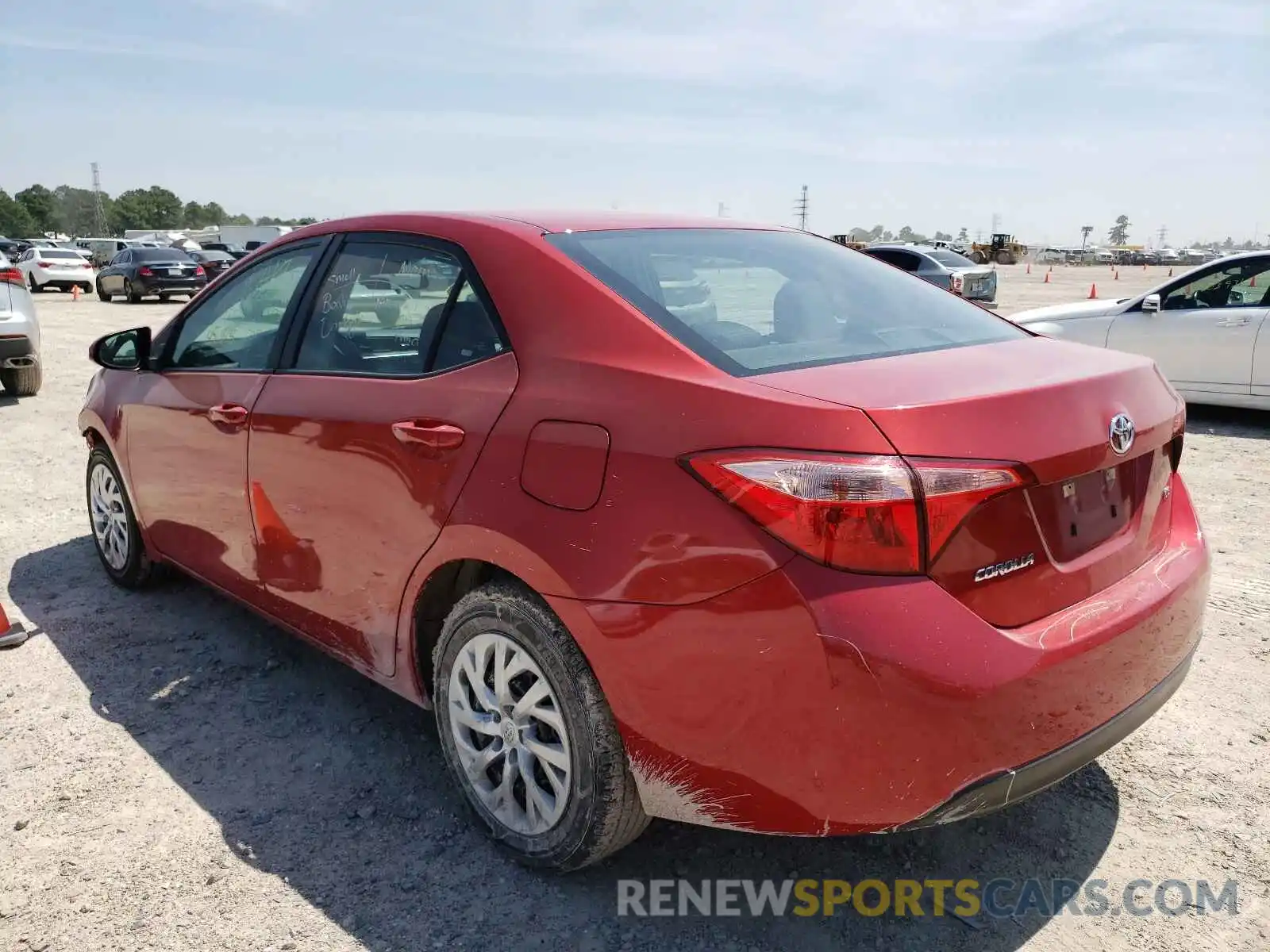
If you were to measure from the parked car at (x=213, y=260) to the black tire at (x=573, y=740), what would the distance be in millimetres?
27615

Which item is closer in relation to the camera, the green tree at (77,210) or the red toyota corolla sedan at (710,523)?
the red toyota corolla sedan at (710,523)

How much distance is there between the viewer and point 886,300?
115 inches

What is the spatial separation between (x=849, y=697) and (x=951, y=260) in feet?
69.8

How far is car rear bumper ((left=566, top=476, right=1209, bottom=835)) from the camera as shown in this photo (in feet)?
6.32

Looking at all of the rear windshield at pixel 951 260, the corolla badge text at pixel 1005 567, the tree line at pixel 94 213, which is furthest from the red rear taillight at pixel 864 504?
the tree line at pixel 94 213

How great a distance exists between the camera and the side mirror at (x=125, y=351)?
13.4 ft

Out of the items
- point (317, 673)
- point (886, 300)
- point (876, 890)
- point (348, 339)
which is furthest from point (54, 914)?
point (886, 300)

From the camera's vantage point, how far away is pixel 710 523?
2037mm

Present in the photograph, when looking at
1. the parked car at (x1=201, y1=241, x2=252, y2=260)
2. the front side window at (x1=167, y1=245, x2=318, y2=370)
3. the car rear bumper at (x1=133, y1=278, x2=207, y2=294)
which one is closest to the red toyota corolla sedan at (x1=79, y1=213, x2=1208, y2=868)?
the front side window at (x1=167, y1=245, x2=318, y2=370)

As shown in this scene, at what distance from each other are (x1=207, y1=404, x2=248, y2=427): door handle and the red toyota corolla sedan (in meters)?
0.10

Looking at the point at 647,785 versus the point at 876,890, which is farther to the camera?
the point at 876,890

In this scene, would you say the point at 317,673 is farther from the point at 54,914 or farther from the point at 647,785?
the point at 647,785

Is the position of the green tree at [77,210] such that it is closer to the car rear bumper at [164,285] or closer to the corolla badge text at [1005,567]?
the car rear bumper at [164,285]

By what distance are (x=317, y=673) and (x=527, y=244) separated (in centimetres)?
202
